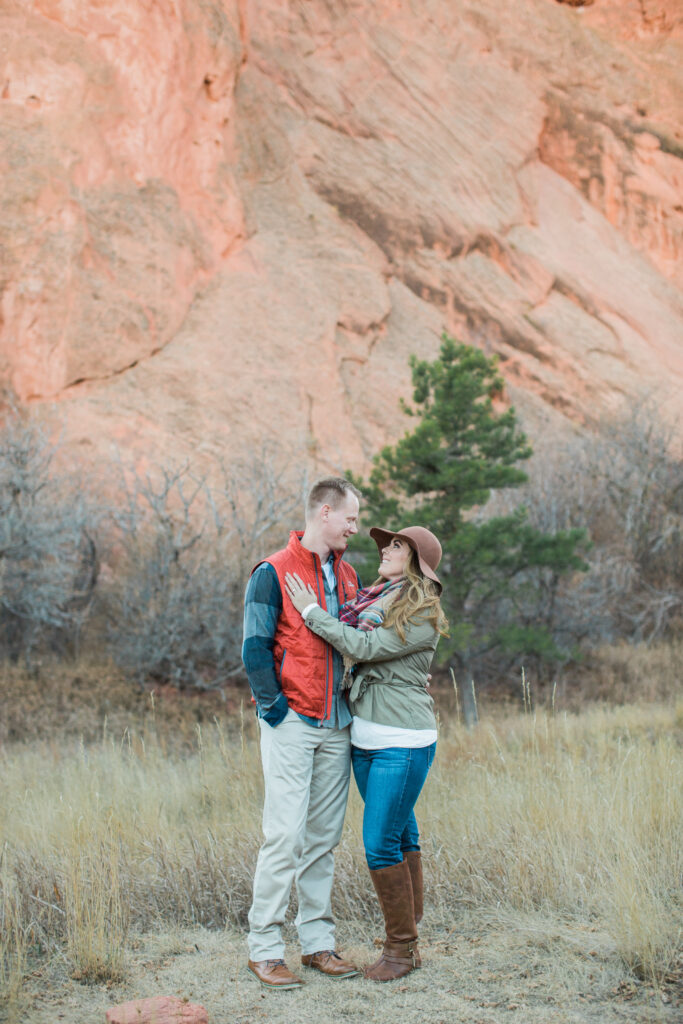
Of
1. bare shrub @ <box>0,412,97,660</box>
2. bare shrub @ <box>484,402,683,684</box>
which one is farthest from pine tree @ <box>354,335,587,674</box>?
bare shrub @ <box>0,412,97,660</box>

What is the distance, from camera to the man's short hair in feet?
12.6

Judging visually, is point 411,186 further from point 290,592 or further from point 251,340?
point 290,592

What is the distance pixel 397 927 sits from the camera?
360cm

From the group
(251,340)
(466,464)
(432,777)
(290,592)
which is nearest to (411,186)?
(251,340)

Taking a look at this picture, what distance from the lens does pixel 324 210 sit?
80.3 feet

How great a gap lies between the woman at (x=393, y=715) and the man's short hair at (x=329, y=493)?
1.02ft

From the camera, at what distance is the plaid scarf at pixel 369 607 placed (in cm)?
369

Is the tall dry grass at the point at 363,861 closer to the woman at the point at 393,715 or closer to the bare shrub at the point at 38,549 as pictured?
the woman at the point at 393,715

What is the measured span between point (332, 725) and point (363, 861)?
4.71ft

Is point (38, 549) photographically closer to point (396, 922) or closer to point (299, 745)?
point (299, 745)

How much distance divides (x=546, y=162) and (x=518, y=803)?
29.5m

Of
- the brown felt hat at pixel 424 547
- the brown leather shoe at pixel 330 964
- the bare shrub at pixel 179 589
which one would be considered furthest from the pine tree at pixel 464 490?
the brown leather shoe at pixel 330 964

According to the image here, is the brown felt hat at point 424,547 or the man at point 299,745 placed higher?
the brown felt hat at point 424,547

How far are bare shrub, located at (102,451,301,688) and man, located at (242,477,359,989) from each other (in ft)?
29.7
